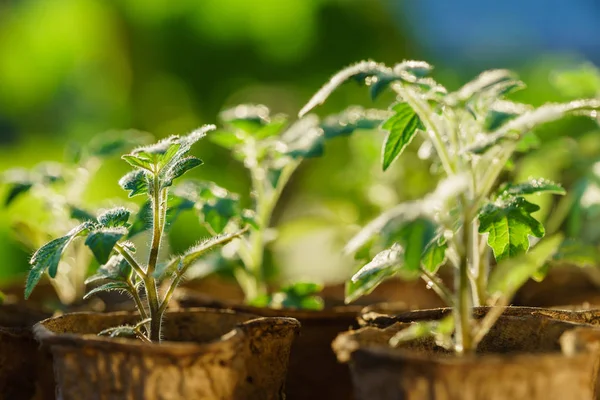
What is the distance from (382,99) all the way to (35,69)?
7.28ft

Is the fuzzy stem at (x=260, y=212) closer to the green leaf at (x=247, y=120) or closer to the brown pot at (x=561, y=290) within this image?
the green leaf at (x=247, y=120)

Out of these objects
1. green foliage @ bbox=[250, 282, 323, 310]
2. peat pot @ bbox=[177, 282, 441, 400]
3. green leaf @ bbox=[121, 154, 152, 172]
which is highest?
green leaf @ bbox=[121, 154, 152, 172]

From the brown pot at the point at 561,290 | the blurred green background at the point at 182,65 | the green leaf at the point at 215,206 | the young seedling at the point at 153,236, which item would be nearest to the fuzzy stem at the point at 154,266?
the young seedling at the point at 153,236

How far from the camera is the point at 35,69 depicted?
3.87 metres

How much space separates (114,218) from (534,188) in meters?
0.59

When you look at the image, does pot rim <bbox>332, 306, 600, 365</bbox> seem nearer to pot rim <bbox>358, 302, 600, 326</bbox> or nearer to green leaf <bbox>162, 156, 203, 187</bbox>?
pot rim <bbox>358, 302, 600, 326</bbox>

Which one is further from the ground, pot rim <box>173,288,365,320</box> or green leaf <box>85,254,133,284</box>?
green leaf <box>85,254,133,284</box>

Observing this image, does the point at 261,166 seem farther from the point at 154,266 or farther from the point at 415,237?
the point at 415,237

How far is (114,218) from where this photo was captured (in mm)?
818

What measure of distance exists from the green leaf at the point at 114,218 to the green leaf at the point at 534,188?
0.55 m

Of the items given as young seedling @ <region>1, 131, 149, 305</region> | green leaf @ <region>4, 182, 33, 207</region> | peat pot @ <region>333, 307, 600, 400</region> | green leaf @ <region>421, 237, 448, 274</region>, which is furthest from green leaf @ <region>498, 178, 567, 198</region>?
green leaf @ <region>4, 182, 33, 207</region>

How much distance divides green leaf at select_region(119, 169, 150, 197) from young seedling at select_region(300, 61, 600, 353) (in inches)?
9.4

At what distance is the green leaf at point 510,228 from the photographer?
2.86 feet

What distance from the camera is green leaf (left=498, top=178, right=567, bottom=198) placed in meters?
0.89
